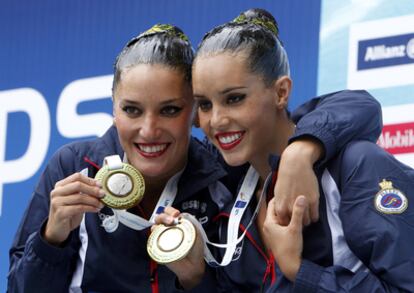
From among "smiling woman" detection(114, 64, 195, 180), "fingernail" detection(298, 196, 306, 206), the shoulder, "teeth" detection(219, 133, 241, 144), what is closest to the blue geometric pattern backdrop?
"smiling woman" detection(114, 64, 195, 180)

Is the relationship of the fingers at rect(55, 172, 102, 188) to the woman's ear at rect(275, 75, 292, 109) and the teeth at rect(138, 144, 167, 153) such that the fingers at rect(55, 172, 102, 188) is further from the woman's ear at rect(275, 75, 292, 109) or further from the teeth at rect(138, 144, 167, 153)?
the woman's ear at rect(275, 75, 292, 109)

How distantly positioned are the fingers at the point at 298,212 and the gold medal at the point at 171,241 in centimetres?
33

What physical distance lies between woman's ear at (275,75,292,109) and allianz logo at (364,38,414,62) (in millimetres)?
1078

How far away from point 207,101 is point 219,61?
0.32 feet

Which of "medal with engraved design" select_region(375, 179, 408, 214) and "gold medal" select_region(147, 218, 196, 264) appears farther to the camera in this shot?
"gold medal" select_region(147, 218, 196, 264)

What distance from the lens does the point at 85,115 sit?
13.5ft

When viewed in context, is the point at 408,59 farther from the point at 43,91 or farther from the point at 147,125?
the point at 43,91

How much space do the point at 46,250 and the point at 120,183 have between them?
242 mm

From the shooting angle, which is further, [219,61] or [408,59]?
[408,59]

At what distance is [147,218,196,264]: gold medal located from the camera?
229 cm

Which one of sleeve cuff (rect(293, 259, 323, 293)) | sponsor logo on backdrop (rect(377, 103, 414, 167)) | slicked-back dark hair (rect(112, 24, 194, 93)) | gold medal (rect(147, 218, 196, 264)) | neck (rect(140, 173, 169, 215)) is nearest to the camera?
sleeve cuff (rect(293, 259, 323, 293))

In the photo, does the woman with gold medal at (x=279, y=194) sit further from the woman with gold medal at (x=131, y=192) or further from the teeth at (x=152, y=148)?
the teeth at (x=152, y=148)

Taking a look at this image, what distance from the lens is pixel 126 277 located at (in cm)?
254

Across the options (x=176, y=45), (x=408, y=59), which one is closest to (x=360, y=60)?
(x=408, y=59)
